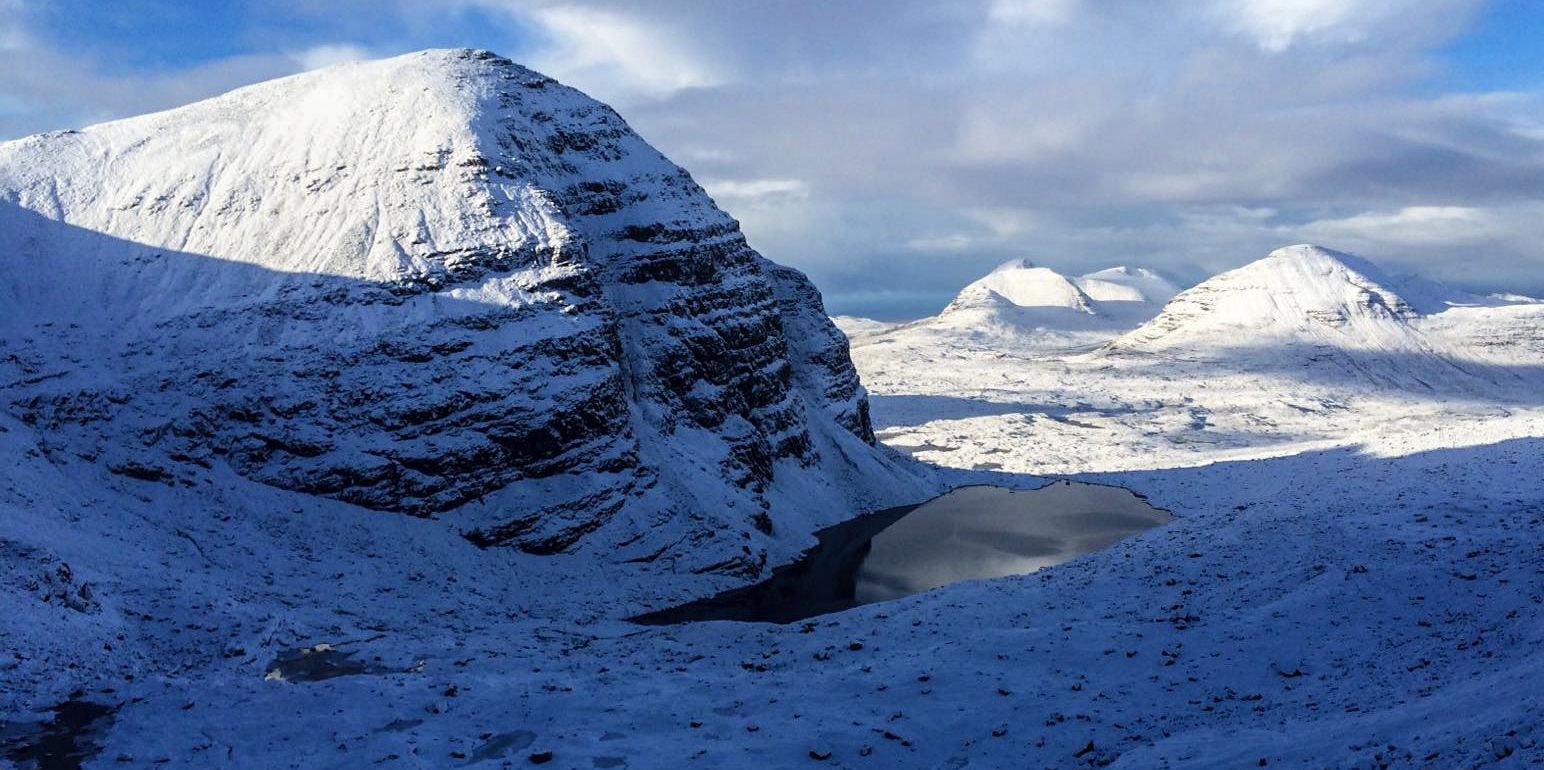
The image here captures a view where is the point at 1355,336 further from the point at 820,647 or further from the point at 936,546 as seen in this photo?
the point at 820,647

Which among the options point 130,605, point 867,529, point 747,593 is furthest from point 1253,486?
point 130,605

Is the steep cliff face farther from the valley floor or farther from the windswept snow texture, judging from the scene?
the valley floor

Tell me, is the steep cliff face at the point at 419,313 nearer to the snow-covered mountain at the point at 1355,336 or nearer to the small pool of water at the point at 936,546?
the small pool of water at the point at 936,546

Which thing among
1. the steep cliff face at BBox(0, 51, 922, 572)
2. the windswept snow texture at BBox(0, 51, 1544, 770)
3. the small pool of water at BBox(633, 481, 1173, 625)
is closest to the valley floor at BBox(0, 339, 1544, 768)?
the windswept snow texture at BBox(0, 51, 1544, 770)

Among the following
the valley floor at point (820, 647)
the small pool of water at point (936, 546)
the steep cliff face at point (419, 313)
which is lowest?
the small pool of water at point (936, 546)

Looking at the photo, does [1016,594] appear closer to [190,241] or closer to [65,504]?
[65,504]

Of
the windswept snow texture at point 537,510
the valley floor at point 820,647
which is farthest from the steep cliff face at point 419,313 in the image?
the valley floor at point 820,647

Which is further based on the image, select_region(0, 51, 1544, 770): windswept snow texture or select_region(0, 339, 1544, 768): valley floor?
select_region(0, 51, 1544, 770): windswept snow texture
